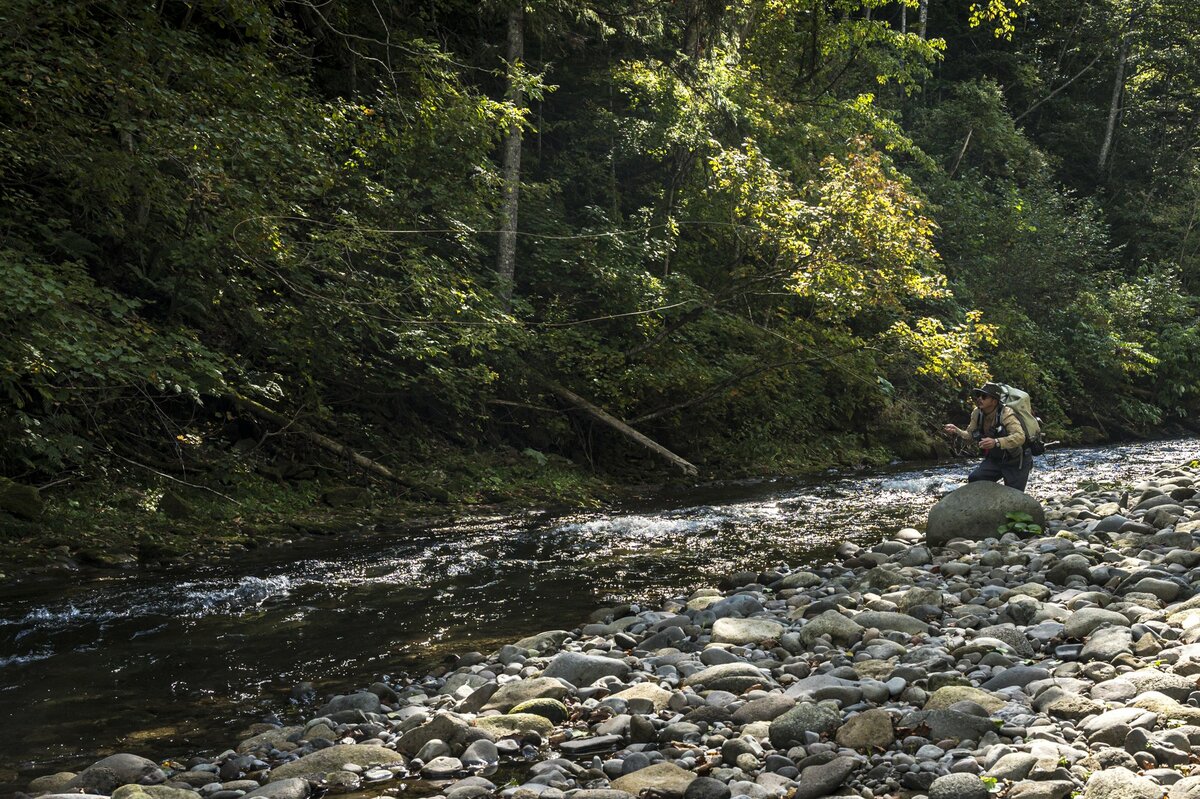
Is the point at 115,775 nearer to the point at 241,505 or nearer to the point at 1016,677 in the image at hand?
the point at 1016,677

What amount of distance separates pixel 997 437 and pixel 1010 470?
1.61ft

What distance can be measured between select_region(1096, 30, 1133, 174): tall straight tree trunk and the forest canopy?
8.79 m

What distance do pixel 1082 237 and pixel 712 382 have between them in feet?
55.7

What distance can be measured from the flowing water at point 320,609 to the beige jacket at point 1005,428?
1.57 metres

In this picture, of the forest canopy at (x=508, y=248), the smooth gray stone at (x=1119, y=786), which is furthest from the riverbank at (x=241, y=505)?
the smooth gray stone at (x=1119, y=786)

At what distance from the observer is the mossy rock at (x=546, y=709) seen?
475cm

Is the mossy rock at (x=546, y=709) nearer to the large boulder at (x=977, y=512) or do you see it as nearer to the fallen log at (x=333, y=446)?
the large boulder at (x=977, y=512)

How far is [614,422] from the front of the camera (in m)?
14.4

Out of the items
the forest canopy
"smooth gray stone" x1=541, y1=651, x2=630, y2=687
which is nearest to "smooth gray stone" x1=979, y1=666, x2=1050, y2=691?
"smooth gray stone" x1=541, y1=651, x2=630, y2=687

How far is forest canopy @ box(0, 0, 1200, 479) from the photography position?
27.5ft

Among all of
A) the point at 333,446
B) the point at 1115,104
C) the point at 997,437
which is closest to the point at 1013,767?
the point at 997,437

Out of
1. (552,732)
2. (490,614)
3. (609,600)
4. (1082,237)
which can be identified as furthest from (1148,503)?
(1082,237)

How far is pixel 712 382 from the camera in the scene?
50.7 feet

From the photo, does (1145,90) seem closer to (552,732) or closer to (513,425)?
(513,425)
